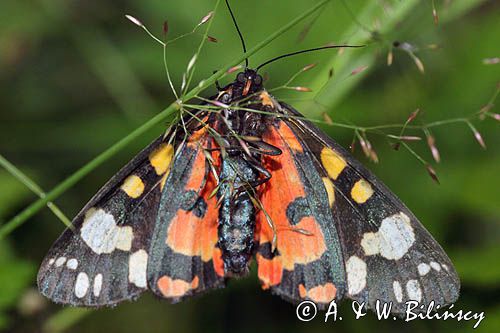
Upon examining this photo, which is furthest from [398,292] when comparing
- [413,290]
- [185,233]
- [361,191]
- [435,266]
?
[185,233]

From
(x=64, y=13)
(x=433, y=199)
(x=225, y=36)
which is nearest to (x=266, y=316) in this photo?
(x=433, y=199)

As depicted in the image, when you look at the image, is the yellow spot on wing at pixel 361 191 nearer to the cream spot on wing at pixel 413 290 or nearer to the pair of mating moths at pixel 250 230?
the pair of mating moths at pixel 250 230

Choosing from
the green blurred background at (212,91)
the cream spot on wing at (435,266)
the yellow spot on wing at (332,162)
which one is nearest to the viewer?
the cream spot on wing at (435,266)

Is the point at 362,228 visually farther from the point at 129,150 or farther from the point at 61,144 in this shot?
the point at 61,144

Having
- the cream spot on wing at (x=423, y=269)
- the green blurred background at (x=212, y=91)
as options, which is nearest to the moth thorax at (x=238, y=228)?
the cream spot on wing at (x=423, y=269)

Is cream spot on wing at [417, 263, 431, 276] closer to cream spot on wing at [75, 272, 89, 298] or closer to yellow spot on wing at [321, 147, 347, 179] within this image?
yellow spot on wing at [321, 147, 347, 179]

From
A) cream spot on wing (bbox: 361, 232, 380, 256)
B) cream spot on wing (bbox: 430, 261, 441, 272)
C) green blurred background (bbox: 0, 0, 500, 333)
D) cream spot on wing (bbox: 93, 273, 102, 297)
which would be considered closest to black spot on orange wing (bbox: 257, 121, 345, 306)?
cream spot on wing (bbox: 361, 232, 380, 256)
